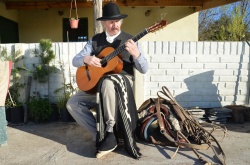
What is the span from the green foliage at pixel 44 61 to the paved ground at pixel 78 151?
98 centimetres

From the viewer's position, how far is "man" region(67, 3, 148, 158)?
2631mm

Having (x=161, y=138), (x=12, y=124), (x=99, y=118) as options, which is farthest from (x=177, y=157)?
(x=12, y=124)

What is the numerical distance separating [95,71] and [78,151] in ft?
2.97

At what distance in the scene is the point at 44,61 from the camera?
4125 mm

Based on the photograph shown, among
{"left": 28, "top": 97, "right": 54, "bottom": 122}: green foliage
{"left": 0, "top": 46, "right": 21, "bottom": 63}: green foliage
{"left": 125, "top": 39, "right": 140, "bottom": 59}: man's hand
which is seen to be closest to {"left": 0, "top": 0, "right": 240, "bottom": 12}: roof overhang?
{"left": 0, "top": 46, "right": 21, "bottom": 63}: green foliage

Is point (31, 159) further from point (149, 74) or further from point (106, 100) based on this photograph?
point (149, 74)

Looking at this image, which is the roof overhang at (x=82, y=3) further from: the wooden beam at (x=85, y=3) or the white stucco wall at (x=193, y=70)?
the white stucco wall at (x=193, y=70)

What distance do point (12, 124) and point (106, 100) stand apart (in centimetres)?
209

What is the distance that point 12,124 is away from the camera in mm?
3951

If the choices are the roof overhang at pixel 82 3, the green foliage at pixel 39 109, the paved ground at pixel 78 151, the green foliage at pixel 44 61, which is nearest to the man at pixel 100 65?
the paved ground at pixel 78 151

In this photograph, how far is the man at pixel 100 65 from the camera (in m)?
2.63

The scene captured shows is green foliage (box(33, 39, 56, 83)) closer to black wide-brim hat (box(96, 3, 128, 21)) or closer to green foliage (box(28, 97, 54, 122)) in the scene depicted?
green foliage (box(28, 97, 54, 122))

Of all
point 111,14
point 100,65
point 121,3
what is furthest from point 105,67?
point 121,3

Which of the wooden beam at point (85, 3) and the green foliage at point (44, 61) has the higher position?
the wooden beam at point (85, 3)
